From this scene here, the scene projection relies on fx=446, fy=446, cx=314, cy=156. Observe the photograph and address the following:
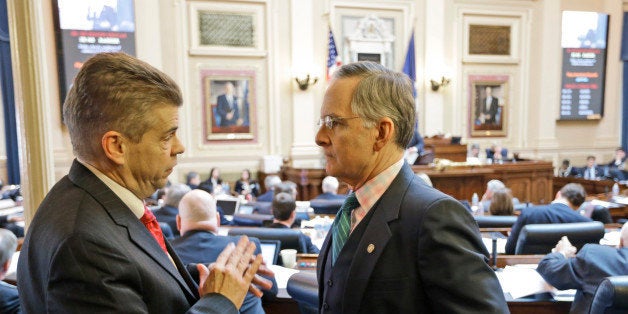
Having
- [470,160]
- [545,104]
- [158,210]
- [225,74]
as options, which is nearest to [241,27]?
[225,74]

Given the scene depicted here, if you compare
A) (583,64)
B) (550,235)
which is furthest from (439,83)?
(550,235)

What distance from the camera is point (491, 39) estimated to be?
34.5ft

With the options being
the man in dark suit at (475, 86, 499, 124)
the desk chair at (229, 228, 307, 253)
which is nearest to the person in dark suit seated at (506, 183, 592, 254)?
the desk chair at (229, 228, 307, 253)

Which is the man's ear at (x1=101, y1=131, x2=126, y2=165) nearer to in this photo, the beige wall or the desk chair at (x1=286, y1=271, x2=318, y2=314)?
the desk chair at (x1=286, y1=271, x2=318, y2=314)

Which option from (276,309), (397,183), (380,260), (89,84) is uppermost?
(89,84)

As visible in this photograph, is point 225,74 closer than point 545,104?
Yes

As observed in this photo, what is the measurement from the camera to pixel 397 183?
115cm

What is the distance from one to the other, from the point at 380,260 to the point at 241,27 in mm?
8471

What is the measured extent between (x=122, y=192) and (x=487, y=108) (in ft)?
35.0

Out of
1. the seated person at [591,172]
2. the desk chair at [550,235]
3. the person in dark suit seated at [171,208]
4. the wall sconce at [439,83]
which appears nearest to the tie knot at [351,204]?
the desk chair at [550,235]

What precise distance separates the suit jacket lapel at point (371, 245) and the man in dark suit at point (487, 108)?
10.1 m

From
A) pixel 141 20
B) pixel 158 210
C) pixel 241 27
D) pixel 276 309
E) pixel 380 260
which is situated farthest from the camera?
pixel 241 27

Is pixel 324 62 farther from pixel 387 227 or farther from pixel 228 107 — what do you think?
pixel 387 227

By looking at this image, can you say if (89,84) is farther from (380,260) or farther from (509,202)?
(509,202)
